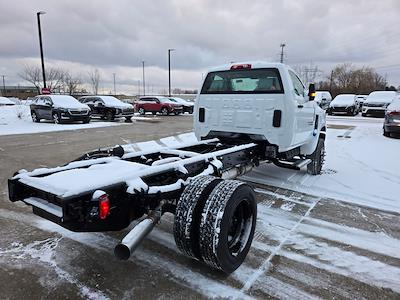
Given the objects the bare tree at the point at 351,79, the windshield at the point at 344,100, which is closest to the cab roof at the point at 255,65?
the windshield at the point at 344,100

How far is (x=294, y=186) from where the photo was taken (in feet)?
19.2

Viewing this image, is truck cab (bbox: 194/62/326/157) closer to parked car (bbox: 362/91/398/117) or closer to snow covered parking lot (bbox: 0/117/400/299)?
snow covered parking lot (bbox: 0/117/400/299)

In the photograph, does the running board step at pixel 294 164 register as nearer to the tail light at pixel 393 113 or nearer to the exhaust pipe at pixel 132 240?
the exhaust pipe at pixel 132 240

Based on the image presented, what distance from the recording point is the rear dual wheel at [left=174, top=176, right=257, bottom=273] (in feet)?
8.54

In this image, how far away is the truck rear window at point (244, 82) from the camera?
519 centimetres

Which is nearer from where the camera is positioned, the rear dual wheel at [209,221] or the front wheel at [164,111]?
the rear dual wheel at [209,221]

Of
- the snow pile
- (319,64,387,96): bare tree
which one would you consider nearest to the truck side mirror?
the snow pile

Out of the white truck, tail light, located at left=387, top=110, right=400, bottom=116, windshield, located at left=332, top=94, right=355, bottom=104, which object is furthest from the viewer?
windshield, located at left=332, top=94, right=355, bottom=104

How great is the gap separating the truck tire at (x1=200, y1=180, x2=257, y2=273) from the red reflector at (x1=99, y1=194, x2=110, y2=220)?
2.57ft

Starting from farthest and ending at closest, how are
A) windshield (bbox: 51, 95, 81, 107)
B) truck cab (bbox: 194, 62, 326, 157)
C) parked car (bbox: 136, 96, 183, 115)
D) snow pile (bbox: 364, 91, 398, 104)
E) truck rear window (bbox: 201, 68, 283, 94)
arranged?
1. parked car (bbox: 136, 96, 183, 115)
2. snow pile (bbox: 364, 91, 398, 104)
3. windshield (bbox: 51, 95, 81, 107)
4. truck rear window (bbox: 201, 68, 283, 94)
5. truck cab (bbox: 194, 62, 326, 157)

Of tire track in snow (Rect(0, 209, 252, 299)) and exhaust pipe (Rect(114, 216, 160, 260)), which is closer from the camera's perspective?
exhaust pipe (Rect(114, 216, 160, 260))

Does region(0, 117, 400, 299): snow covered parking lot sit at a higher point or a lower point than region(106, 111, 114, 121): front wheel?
lower

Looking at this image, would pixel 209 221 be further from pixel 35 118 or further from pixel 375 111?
pixel 375 111

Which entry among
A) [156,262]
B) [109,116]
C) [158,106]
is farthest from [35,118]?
[156,262]
